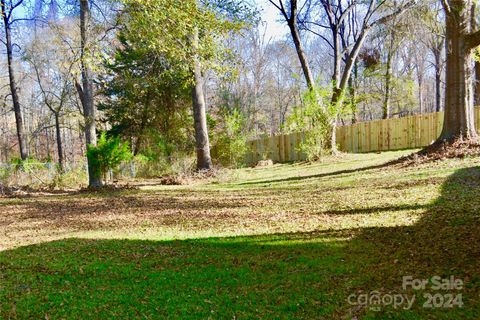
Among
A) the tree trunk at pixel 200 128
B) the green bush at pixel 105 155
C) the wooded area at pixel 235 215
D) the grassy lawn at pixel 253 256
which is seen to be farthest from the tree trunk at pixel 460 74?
the green bush at pixel 105 155

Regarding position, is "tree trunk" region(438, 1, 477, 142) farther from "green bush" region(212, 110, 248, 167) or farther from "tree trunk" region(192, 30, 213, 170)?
"green bush" region(212, 110, 248, 167)

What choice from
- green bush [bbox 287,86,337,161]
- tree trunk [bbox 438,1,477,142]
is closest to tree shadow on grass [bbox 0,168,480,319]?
tree trunk [bbox 438,1,477,142]

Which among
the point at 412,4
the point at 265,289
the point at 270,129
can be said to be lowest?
the point at 265,289

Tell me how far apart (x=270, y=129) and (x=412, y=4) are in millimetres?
24468

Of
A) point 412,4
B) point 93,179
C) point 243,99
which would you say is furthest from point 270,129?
point 93,179

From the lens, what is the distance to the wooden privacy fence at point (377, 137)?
1722cm

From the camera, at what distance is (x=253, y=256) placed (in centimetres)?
395

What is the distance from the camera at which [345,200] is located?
6.36 meters

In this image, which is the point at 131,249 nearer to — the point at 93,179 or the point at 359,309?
the point at 359,309

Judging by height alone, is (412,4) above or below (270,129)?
above

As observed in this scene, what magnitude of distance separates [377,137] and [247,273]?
1717 cm

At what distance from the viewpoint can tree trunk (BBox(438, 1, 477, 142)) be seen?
30.5ft

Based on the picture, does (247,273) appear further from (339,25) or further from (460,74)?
(339,25)

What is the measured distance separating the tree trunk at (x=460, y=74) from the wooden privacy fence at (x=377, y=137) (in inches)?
272
